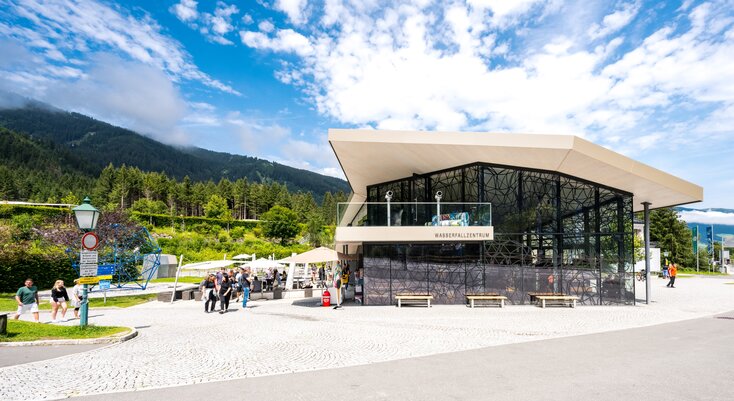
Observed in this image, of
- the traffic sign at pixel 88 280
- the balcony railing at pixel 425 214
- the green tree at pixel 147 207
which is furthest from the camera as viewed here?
the green tree at pixel 147 207

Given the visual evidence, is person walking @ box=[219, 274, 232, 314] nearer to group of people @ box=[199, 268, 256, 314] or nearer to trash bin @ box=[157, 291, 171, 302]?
group of people @ box=[199, 268, 256, 314]

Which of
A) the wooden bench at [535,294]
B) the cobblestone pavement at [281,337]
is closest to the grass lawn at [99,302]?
the cobblestone pavement at [281,337]

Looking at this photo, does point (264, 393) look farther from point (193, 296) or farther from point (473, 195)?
point (193, 296)

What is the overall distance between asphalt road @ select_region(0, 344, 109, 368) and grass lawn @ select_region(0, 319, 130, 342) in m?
0.62

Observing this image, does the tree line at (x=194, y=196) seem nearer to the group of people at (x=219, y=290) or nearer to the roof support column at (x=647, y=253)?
the group of people at (x=219, y=290)

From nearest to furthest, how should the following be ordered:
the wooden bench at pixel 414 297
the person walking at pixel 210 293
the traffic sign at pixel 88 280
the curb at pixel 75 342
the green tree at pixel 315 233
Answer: the curb at pixel 75 342, the traffic sign at pixel 88 280, the person walking at pixel 210 293, the wooden bench at pixel 414 297, the green tree at pixel 315 233

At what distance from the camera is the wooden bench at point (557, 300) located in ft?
56.7

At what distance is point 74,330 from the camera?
11328mm

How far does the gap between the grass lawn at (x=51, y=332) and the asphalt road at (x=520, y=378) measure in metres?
5.62

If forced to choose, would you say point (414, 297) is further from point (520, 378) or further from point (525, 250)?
point (520, 378)

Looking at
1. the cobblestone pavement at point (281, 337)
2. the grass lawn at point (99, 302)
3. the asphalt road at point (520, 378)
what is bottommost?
the grass lawn at point (99, 302)

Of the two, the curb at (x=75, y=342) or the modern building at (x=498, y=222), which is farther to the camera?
the modern building at (x=498, y=222)

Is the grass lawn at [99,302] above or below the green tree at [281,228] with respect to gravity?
below

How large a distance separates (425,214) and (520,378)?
11120 mm
